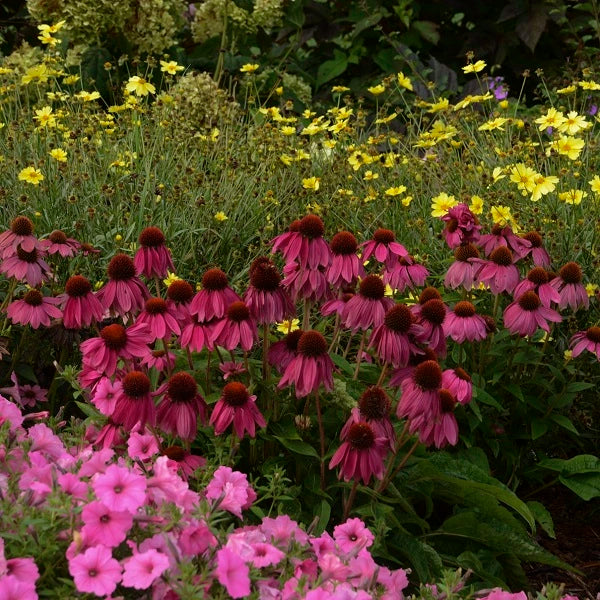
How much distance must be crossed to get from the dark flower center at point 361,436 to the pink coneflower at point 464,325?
1.66 ft

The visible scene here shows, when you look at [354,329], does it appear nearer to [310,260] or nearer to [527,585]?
[310,260]

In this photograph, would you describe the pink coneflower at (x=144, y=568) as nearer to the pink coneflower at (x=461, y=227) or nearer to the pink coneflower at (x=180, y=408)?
the pink coneflower at (x=180, y=408)

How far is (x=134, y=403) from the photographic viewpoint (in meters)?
1.97

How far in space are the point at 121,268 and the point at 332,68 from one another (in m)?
4.66

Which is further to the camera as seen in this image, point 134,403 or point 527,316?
point 527,316

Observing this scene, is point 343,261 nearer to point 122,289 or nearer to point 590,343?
point 122,289

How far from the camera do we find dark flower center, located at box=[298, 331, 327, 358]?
2.01 metres

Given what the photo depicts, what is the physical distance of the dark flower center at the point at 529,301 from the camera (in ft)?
8.20

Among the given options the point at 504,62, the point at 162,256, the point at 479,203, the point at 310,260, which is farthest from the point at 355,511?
the point at 504,62

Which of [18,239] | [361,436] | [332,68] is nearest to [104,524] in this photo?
[361,436]

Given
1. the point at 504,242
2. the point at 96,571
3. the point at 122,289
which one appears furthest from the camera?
the point at 504,242

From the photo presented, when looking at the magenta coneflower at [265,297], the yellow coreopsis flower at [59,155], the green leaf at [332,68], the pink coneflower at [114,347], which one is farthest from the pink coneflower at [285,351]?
the green leaf at [332,68]

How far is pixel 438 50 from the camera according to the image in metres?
7.20

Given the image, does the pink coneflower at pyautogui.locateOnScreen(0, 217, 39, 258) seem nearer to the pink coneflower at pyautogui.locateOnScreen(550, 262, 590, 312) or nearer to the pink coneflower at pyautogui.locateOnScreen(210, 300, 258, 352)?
the pink coneflower at pyautogui.locateOnScreen(210, 300, 258, 352)
